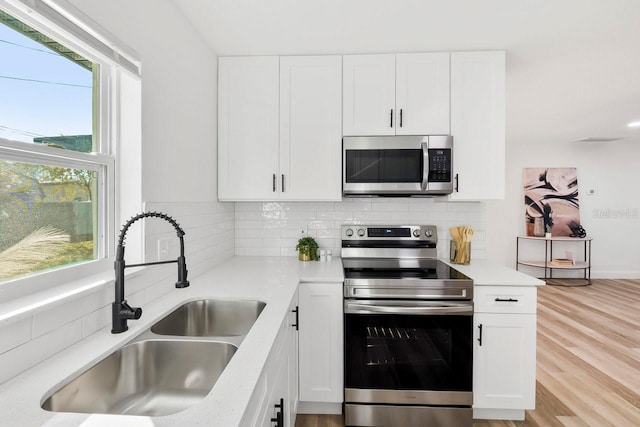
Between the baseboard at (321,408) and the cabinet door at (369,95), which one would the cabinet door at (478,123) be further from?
the baseboard at (321,408)

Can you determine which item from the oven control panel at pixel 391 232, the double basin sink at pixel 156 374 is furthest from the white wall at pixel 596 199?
the double basin sink at pixel 156 374

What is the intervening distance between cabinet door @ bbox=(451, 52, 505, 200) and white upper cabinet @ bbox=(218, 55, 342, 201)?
800 millimetres

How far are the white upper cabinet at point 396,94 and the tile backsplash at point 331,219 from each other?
59 cm

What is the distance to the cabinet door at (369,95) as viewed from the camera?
2369 millimetres

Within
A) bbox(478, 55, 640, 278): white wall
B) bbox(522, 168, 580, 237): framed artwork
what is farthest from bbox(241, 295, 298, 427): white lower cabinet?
bbox(522, 168, 580, 237): framed artwork

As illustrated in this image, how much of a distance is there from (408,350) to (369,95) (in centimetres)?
165

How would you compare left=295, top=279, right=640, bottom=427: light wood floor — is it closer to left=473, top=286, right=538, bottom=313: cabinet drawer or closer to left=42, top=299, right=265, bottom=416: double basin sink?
left=473, top=286, right=538, bottom=313: cabinet drawer

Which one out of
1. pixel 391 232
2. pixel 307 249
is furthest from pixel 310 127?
pixel 391 232

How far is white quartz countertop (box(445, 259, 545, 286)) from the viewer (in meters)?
2.02

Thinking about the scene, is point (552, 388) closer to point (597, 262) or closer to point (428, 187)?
point (428, 187)

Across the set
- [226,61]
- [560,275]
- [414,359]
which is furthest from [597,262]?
[226,61]

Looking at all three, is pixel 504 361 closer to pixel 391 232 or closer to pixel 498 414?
pixel 498 414

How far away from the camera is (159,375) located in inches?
46.6

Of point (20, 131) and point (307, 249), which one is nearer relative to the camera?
point (20, 131)
